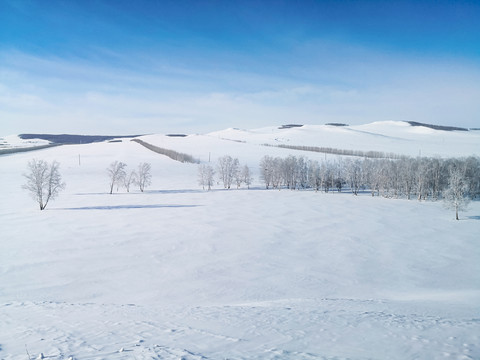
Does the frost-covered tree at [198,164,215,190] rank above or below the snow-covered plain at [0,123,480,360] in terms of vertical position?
above

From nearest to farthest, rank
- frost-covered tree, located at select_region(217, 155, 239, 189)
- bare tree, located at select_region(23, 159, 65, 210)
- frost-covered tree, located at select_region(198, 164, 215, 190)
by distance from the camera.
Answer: bare tree, located at select_region(23, 159, 65, 210) → frost-covered tree, located at select_region(198, 164, 215, 190) → frost-covered tree, located at select_region(217, 155, 239, 189)

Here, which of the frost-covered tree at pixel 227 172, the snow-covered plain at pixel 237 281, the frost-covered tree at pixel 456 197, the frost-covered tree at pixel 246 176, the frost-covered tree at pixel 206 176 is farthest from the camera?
the frost-covered tree at pixel 227 172

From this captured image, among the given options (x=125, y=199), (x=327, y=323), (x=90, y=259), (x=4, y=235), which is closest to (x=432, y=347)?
(x=327, y=323)

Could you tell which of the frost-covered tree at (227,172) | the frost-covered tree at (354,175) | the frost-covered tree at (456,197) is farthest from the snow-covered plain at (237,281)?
the frost-covered tree at (227,172)

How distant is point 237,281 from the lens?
2169 centimetres

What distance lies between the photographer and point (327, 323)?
12758mm

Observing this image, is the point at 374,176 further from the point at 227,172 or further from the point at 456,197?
the point at 227,172

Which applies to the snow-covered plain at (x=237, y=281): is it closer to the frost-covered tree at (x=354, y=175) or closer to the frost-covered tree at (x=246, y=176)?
the frost-covered tree at (x=354, y=175)

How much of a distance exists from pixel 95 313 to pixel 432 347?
44.6 ft

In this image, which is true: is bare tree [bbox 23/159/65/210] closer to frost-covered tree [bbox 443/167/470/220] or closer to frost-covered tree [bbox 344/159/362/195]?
frost-covered tree [bbox 344/159/362/195]

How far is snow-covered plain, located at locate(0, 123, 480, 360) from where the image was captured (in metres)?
10.7

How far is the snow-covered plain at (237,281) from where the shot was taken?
35.0ft

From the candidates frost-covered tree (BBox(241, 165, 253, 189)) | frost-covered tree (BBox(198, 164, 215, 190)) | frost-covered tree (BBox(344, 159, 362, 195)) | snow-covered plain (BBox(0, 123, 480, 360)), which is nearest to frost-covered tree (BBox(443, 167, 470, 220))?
snow-covered plain (BBox(0, 123, 480, 360))

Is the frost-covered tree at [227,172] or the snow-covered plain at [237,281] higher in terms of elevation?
the frost-covered tree at [227,172]
